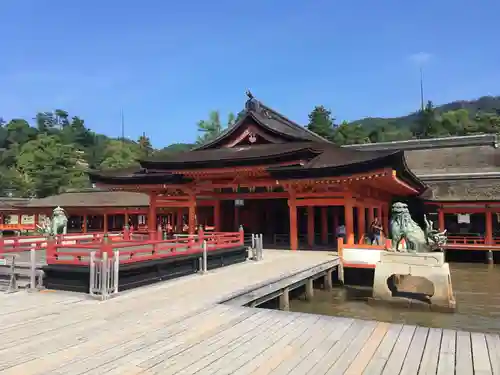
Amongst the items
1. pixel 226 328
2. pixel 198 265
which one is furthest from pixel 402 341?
pixel 198 265

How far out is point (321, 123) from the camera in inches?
3381

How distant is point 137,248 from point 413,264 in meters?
8.76

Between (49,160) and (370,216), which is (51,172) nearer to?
(49,160)

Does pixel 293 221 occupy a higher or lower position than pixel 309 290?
higher

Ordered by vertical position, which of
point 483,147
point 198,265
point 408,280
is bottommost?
point 408,280

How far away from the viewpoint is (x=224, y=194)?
2167cm

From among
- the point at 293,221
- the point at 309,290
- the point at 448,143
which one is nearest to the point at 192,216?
the point at 293,221

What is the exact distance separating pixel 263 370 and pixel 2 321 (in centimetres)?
526

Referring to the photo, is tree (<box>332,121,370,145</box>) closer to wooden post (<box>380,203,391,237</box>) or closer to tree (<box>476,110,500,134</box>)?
tree (<box>476,110,500,134</box>)

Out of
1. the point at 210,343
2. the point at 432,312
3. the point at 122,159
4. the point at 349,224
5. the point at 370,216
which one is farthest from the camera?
the point at 122,159

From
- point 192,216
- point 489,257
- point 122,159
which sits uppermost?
point 122,159

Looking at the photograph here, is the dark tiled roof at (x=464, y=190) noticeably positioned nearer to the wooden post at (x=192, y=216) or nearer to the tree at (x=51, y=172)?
the wooden post at (x=192, y=216)

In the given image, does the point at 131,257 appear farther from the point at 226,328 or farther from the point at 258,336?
the point at 258,336

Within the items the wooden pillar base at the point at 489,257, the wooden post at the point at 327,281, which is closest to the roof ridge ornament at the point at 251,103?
the wooden post at the point at 327,281
